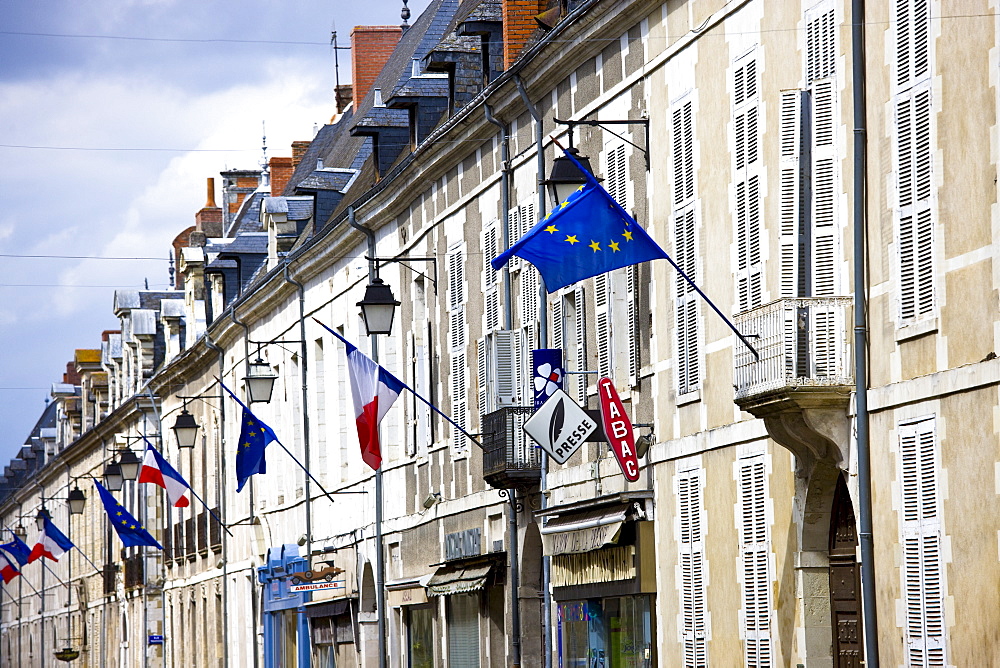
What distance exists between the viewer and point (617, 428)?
19.3 m

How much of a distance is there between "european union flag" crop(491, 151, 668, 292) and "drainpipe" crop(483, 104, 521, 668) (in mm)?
7264

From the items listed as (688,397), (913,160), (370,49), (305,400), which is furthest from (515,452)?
(370,49)

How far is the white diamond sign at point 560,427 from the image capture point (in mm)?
19219

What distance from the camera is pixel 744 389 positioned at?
1545cm

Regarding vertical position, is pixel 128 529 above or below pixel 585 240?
below

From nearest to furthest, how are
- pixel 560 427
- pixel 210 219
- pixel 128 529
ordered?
pixel 560 427 → pixel 128 529 → pixel 210 219

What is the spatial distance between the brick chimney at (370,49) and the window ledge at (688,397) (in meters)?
23.2

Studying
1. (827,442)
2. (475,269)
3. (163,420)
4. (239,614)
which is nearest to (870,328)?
(827,442)

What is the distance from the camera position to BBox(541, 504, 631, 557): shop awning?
19953mm

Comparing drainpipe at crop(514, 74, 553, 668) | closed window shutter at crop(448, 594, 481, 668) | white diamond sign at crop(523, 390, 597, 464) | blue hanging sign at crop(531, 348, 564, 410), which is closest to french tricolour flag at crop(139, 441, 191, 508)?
closed window shutter at crop(448, 594, 481, 668)

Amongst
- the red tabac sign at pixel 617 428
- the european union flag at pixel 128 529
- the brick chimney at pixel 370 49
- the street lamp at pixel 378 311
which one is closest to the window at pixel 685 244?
the red tabac sign at pixel 617 428

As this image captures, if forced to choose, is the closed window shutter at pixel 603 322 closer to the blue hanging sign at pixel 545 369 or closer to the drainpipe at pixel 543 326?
the blue hanging sign at pixel 545 369

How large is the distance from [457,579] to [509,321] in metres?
3.92

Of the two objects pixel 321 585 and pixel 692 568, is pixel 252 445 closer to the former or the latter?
pixel 321 585
